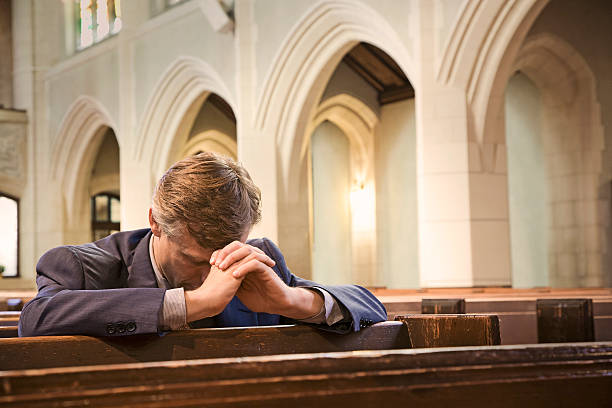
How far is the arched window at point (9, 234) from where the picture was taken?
14.9m

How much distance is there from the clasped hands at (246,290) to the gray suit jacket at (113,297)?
51mm

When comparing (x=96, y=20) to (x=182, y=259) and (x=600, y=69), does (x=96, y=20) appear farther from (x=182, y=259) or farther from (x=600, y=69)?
(x=182, y=259)

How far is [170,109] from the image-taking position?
11.8 meters

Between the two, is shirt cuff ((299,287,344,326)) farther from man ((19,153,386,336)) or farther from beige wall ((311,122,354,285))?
beige wall ((311,122,354,285))

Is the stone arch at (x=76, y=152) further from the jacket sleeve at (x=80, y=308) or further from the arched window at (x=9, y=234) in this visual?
the jacket sleeve at (x=80, y=308)

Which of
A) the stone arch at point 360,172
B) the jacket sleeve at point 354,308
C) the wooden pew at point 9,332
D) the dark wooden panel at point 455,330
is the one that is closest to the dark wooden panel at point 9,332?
the wooden pew at point 9,332

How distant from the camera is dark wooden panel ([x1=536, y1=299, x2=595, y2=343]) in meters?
1.89

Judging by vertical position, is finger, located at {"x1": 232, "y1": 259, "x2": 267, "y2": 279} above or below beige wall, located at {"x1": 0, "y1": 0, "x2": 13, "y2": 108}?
below

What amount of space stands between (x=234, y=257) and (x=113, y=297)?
209mm

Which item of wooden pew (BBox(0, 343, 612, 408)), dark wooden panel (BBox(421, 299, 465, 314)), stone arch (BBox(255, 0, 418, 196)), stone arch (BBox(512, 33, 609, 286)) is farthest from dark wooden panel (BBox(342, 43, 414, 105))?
wooden pew (BBox(0, 343, 612, 408))

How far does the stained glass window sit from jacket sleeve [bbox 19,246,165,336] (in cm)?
1201

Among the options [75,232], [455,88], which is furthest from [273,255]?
[75,232]

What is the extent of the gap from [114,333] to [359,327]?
17.6 inches

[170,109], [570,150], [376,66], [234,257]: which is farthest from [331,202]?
[234,257]
